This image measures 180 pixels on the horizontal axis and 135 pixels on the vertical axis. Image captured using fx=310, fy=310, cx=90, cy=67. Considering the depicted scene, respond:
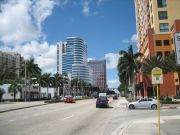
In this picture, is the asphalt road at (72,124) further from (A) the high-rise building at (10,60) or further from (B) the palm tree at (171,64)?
(A) the high-rise building at (10,60)

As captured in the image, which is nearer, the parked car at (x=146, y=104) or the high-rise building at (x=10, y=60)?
the parked car at (x=146, y=104)

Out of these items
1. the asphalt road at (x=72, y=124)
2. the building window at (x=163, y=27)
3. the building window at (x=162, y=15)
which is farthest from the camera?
the building window at (x=163, y=27)

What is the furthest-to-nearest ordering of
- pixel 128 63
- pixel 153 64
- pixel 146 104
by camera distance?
pixel 128 63 → pixel 153 64 → pixel 146 104

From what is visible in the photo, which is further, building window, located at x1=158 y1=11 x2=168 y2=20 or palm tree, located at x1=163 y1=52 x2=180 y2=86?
building window, located at x1=158 y1=11 x2=168 y2=20

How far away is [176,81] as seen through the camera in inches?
2830

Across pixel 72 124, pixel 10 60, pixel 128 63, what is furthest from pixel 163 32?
pixel 10 60

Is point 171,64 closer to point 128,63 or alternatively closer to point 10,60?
point 128,63

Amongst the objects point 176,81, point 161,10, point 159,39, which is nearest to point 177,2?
point 161,10

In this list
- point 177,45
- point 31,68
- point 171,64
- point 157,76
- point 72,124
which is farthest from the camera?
point 31,68

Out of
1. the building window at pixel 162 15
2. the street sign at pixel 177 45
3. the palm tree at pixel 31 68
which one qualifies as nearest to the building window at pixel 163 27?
the building window at pixel 162 15

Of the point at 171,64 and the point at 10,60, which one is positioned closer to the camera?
the point at 171,64

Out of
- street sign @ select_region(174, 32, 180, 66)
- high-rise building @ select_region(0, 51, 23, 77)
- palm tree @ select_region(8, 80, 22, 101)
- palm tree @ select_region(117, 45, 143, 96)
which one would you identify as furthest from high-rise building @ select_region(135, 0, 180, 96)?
high-rise building @ select_region(0, 51, 23, 77)

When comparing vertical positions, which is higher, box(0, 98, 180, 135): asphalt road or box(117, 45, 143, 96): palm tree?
box(117, 45, 143, 96): palm tree

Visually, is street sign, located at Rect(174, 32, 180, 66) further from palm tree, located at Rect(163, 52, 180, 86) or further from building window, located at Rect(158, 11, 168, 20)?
building window, located at Rect(158, 11, 168, 20)
